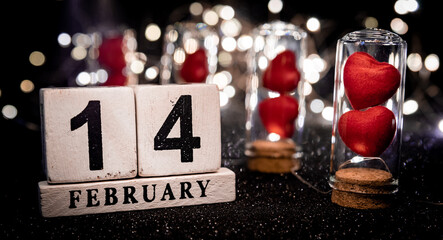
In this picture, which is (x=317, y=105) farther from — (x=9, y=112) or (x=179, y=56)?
(x=9, y=112)

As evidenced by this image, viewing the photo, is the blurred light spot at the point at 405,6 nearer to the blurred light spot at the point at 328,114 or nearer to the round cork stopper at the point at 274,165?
the blurred light spot at the point at 328,114

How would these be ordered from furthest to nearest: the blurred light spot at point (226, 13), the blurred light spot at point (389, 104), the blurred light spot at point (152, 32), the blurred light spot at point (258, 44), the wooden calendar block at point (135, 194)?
1. the blurred light spot at point (152, 32)
2. the blurred light spot at point (226, 13)
3. the blurred light spot at point (258, 44)
4. the blurred light spot at point (389, 104)
5. the wooden calendar block at point (135, 194)

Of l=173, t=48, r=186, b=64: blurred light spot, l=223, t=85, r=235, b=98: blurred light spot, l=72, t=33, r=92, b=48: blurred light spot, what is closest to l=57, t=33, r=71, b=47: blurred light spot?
l=72, t=33, r=92, b=48: blurred light spot

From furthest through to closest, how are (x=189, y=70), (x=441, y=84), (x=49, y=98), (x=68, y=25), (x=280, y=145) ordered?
(x=68, y=25) → (x=441, y=84) → (x=189, y=70) → (x=280, y=145) → (x=49, y=98)

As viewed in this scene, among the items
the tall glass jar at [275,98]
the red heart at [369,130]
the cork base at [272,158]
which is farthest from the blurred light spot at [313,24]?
the red heart at [369,130]

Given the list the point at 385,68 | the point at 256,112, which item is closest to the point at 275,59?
the point at 256,112

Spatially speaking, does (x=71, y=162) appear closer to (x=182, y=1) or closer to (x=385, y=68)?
(x=385, y=68)
